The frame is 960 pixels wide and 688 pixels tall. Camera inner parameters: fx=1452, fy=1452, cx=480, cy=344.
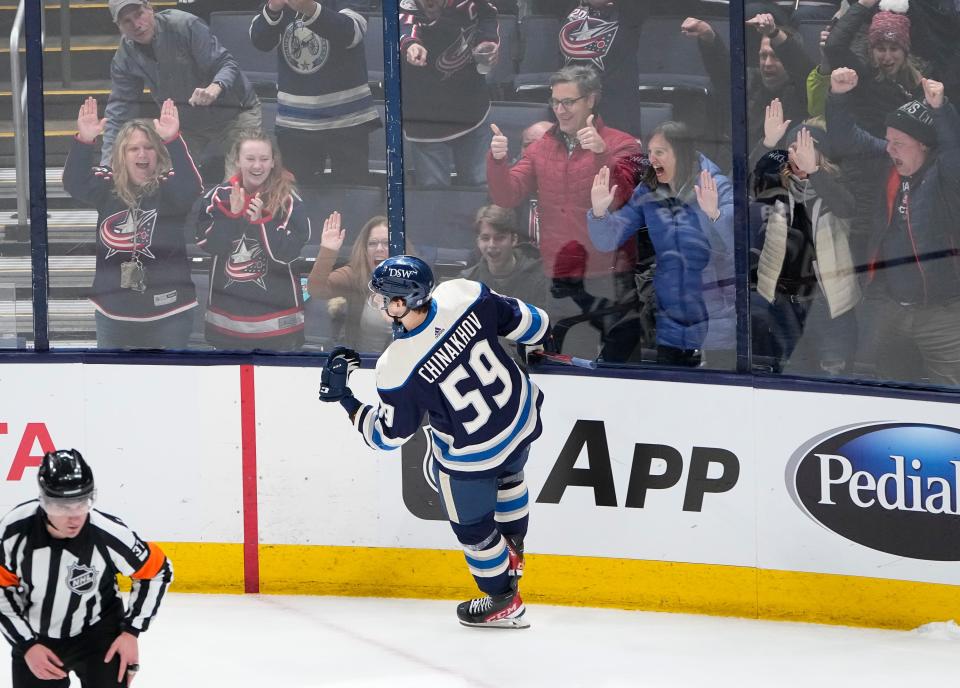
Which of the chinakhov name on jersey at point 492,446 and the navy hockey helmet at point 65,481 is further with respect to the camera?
the chinakhov name on jersey at point 492,446

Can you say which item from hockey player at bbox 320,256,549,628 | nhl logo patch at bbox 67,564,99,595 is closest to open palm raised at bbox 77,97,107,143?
hockey player at bbox 320,256,549,628

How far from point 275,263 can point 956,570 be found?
239 cm

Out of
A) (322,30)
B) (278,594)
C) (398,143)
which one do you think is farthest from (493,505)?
(322,30)

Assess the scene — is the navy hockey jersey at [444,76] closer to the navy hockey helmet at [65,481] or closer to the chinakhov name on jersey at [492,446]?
the chinakhov name on jersey at [492,446]

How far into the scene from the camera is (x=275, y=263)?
4.93 meters

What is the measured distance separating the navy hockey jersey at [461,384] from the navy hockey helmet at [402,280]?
11cm

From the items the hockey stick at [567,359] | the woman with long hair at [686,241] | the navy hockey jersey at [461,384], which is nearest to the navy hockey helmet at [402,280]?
the navy hockey jersey at [461,384]

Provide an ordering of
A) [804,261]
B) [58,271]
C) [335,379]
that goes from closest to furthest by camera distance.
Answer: [335,379]
[804,261]
[58,271]

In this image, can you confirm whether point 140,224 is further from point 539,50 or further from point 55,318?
point 539,50

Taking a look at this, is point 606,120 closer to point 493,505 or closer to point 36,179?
point 493,505

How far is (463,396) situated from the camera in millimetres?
4297

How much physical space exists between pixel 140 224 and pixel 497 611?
1.79 metres

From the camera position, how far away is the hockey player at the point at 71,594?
9.91 feet

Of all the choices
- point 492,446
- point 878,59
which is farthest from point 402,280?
point 878,59
